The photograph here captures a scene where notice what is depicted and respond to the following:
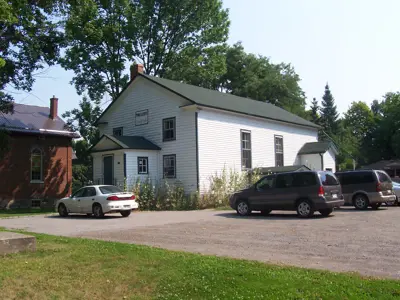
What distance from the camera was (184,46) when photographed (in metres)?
43.5

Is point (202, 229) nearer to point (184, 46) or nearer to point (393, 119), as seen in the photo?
point (184, 46)

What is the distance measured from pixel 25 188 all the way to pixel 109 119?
7.88m

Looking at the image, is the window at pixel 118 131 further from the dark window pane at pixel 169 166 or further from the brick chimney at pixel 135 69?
the dark window pane at pixel 169 166

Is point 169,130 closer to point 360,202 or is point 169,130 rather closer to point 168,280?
point 360,202

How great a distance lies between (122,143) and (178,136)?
352 centimetres

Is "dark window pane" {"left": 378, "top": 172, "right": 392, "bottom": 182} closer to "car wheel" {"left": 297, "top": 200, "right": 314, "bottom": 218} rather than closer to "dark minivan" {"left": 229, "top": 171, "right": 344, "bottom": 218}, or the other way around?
"dark minivan" {"left": 229, "top": 171, "right": 344, "bottom": 218}

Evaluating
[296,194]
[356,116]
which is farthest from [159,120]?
[356,116]

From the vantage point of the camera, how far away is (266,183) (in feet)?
59.4

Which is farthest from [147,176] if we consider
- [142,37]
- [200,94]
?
[142,37]

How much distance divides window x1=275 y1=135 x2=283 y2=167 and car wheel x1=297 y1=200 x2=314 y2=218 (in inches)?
645

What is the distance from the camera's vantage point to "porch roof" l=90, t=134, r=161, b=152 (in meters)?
26.6

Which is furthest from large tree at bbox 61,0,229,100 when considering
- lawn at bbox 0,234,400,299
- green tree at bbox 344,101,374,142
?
green tree at bbox 344,101,374,142

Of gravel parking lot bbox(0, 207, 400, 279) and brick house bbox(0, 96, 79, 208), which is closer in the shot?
gravel parking lot bbox(0, 207, 400, 279)

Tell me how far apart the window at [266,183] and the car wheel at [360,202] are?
17.4 feet
